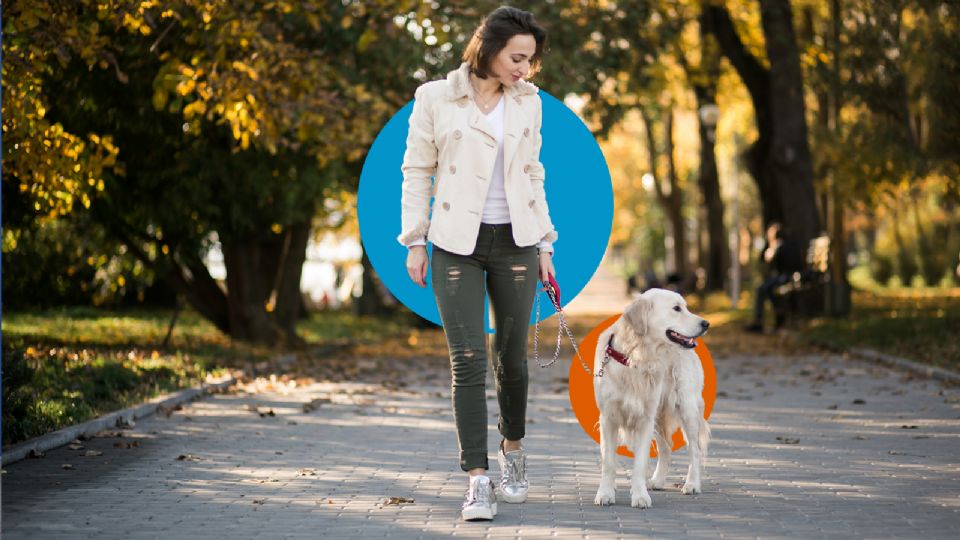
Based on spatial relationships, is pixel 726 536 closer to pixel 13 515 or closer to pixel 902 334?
pixel 13 515

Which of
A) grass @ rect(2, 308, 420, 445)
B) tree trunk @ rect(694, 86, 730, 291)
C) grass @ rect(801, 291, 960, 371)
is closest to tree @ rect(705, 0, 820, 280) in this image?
grass @ rect(801, 291, 960, 371)

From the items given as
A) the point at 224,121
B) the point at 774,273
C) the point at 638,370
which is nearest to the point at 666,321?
the point at 638,370

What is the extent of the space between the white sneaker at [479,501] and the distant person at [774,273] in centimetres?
1851

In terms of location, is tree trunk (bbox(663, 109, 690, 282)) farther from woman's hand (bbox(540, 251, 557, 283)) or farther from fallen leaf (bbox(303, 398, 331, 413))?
woman's hand (bbox(540, 251, 557, 283))

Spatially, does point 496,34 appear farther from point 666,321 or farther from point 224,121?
point 224,121

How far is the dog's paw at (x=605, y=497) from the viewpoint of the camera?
6.95 metres

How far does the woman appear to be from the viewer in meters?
6.37

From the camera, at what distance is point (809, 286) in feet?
83.1

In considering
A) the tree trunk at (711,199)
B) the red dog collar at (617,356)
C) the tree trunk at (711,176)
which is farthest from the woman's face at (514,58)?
the tree trunk at (711,199)

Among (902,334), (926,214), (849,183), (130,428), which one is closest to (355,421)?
(130,428)

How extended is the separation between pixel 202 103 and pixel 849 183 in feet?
61.9

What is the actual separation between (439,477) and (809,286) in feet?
59.5

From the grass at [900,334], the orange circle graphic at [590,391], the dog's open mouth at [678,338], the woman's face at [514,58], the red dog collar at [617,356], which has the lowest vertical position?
the grass at [900,334]

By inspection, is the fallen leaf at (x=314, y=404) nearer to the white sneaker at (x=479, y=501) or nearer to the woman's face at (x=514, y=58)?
the white sneaker at (x=479, y=501)
